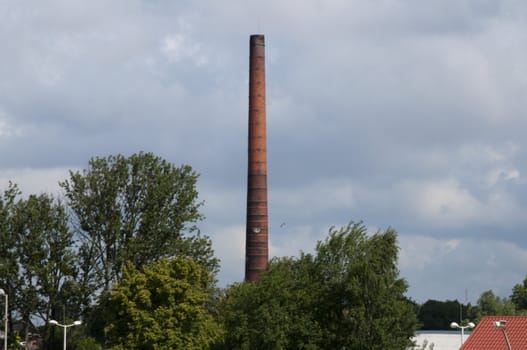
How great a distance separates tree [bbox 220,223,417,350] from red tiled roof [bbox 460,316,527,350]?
4.42 m

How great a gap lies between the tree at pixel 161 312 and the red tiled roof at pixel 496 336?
1980 centimetres

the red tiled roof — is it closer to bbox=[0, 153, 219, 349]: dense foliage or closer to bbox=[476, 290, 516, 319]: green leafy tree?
bbox=[0, 153, 219, 349]: dense foliage

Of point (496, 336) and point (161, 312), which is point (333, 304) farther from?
point (161, 312)

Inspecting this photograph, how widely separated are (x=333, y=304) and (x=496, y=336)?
34.2 feet

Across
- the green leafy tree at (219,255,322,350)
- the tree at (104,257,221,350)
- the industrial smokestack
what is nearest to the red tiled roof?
the green leafy tree at (219,255,322,350)

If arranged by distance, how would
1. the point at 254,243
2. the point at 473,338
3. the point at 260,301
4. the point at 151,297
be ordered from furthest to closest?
the point at 254,243 → the point at 151,297 → the point at 260,301 → the point at 473,338

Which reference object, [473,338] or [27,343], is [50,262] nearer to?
[27,343]

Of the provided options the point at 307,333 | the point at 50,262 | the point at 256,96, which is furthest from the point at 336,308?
the point at 50,262

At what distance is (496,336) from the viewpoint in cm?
Answer: 6469

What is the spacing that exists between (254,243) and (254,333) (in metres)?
16.9

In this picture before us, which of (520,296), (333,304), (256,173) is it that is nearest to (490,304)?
(520,296)

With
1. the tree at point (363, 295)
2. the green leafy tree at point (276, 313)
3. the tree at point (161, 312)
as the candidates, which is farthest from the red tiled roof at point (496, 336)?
the tree at point (161, 312)

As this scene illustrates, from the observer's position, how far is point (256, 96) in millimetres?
86438

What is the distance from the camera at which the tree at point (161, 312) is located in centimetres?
7662
